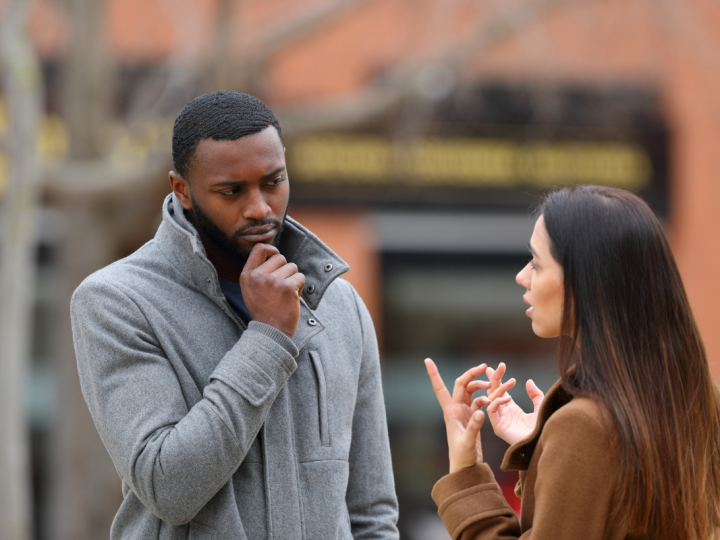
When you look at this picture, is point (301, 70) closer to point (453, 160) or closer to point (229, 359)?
point (453, 160)

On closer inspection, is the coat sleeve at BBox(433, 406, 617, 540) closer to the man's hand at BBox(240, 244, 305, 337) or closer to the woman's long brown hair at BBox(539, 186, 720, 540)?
the woman's long brown hair at BBox(539, 186, 720, 540)

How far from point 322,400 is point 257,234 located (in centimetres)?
44

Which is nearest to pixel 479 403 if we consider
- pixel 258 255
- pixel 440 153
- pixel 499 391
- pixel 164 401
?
pixel 499 391

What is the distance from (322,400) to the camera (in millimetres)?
2252

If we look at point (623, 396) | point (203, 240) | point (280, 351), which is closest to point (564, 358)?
point (623, 396)

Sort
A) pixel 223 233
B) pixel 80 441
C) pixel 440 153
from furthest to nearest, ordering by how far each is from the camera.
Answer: pixel 440 153 → pixel 80 441 → pixel 223 233

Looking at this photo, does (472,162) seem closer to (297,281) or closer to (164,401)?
(297,281)

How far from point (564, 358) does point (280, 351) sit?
665 mm

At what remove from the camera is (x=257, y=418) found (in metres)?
1.97

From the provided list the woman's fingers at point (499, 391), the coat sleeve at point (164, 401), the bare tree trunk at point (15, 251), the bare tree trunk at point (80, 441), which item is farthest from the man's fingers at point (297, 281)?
the bare tree trunk at point (80, 441)

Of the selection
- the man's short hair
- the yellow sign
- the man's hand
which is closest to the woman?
the man's hand

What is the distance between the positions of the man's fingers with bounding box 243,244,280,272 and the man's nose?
69 mm

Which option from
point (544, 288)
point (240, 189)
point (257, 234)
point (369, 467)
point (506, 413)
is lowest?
point (369, 467)

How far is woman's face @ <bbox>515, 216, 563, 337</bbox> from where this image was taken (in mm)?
2143
